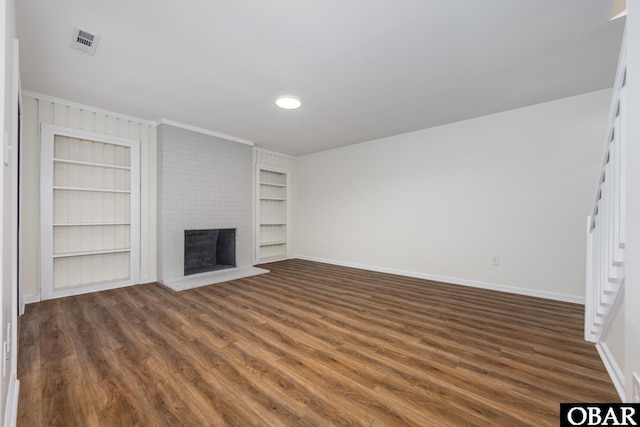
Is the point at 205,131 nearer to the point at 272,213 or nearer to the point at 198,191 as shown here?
the point at 198,191

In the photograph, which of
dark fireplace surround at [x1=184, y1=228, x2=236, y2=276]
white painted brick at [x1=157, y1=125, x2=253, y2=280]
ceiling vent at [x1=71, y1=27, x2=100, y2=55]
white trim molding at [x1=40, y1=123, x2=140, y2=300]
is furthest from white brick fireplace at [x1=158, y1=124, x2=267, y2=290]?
ceiling vent at [x1=71, y1=27, x2=100, y2=55]

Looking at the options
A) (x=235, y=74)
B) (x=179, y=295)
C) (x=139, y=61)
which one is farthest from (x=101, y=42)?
(x=179, y=295)

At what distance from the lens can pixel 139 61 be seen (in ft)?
8.25

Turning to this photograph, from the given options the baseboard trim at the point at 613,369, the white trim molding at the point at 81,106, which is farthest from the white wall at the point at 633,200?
the white trim molding at the point at 81,106

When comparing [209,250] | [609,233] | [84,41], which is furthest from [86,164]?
[609,233]

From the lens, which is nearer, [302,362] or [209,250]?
[302,362]

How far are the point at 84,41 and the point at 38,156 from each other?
1.96 meters

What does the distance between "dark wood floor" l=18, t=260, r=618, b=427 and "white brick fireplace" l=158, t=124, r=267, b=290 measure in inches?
40.8

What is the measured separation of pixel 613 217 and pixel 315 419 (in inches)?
89.5

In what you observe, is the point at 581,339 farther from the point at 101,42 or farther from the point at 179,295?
the point at 101,42

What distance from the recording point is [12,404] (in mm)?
1396

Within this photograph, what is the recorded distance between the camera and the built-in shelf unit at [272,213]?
5.94 meters

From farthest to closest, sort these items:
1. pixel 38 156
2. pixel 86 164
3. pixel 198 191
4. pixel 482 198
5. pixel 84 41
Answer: pixel 198 191
pixel 482 198
pixel 86 164
pixel 38 156
pixel 84 41

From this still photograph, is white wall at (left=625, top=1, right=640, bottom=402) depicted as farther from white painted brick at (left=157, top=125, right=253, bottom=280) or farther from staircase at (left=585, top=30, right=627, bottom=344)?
white painted brick at (left=157, top=125, right=253, bottom=280)
